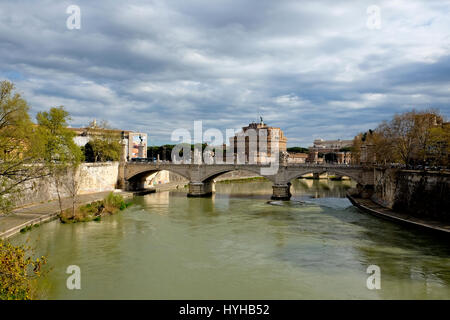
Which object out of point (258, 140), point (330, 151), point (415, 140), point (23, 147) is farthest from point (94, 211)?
point (330, 151)

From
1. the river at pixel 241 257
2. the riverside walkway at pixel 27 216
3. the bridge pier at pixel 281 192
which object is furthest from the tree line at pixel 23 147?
the bridge pier at pixel 281 192

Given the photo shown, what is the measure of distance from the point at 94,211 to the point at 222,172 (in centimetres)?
1449

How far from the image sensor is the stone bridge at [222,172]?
97.9ft

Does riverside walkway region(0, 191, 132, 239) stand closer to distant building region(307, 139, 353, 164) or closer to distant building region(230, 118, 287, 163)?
distant building region(230, 118, 287, 163)

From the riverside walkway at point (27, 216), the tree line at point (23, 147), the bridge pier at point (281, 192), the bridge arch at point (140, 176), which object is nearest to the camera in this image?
the tree line at point (23, 147)

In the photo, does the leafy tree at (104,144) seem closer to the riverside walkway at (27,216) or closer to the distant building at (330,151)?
the riverside walkway at (27,216)

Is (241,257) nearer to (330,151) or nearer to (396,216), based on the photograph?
(396,216)

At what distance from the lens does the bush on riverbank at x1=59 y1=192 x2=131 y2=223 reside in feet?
63.5

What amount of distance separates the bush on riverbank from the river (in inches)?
24.4

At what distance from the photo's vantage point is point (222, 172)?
33.5 meters

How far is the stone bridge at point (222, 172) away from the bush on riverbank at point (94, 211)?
30.9 ft

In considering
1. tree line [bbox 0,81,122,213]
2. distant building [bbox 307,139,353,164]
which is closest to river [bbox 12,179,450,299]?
tree line [bbox 0,81,122,213]
